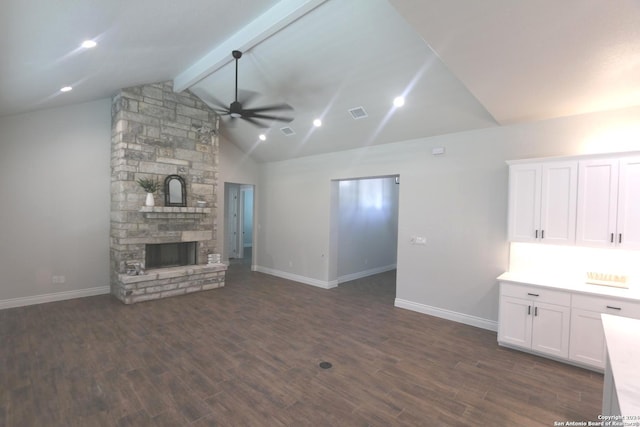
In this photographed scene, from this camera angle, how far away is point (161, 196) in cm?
559

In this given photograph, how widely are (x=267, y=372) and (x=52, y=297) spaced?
446cm

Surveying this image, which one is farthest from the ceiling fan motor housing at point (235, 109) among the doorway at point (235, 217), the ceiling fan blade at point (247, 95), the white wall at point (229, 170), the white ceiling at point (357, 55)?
the doorway at point (235, 217)

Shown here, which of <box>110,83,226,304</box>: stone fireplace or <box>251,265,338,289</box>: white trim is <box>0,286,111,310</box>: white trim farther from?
<box>251,265,338,289</box>: white trim

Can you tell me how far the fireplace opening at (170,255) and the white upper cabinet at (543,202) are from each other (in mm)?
5634

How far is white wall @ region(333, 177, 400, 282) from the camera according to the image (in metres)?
6.73

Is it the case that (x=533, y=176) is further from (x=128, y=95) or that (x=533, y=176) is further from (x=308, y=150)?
(x=128, y=95)

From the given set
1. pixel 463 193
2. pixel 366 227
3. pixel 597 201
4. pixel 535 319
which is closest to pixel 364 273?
pixel 366 227

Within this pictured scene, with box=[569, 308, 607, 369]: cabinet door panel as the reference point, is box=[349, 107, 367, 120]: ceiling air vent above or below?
above

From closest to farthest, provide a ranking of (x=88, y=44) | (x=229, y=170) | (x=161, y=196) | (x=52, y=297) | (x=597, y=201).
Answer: (x=88, y=44) → (x=597, y=201) → (x=52, y=297) → (x=161, y=196) → (x=229, y=170)

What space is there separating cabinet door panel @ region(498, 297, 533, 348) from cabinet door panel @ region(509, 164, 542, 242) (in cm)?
A: 75

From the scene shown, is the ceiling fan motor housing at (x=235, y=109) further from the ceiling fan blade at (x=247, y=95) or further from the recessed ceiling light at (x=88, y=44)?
the recessed ceiling light at (x=88, y=44)

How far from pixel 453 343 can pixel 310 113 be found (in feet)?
13.2

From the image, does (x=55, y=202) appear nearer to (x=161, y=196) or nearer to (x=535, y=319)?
(x=161, y=196)

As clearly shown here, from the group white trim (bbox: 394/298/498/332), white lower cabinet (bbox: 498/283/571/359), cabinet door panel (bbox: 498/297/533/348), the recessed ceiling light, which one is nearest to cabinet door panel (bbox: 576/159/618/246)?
white lower cabinet (bbox: 498/283/571/359)
